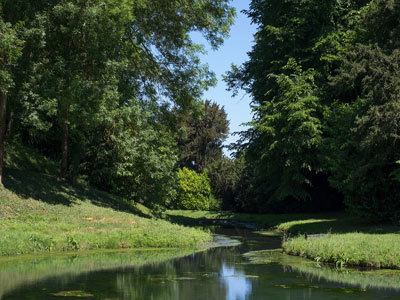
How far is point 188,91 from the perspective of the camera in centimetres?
3188

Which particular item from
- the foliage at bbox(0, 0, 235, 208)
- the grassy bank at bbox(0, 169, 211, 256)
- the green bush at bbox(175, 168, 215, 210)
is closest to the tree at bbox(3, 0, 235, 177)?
Result: the foliage at bbox(0, 0, 235, 208)

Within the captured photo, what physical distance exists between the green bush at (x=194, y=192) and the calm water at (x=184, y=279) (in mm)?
46143

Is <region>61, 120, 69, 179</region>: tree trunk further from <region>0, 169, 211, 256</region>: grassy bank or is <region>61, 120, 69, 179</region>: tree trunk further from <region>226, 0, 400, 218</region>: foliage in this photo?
<region>226, 0, 400, 218</region>: foliage

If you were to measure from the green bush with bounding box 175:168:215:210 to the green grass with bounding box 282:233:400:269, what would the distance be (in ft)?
147

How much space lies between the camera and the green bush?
64125mm

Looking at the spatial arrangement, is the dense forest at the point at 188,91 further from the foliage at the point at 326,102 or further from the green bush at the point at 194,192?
the green bush at the point at 194,192

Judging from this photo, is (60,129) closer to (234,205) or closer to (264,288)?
(264,288)

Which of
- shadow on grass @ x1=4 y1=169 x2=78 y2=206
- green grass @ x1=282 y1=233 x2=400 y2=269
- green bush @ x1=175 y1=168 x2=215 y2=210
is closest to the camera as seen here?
green grass @ x1=282 y1=233 x2=400 y2=269

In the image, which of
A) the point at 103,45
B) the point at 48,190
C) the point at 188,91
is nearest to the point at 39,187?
the point at 48,190

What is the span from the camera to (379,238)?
18.5m

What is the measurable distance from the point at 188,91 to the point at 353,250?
18562mm

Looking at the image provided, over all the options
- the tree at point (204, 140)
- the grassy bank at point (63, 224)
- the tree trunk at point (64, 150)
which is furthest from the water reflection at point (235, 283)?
the tree at point (204, 140)

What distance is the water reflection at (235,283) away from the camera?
10.9 metres

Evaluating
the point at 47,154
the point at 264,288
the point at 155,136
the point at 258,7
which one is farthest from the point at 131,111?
the point at 258,7
